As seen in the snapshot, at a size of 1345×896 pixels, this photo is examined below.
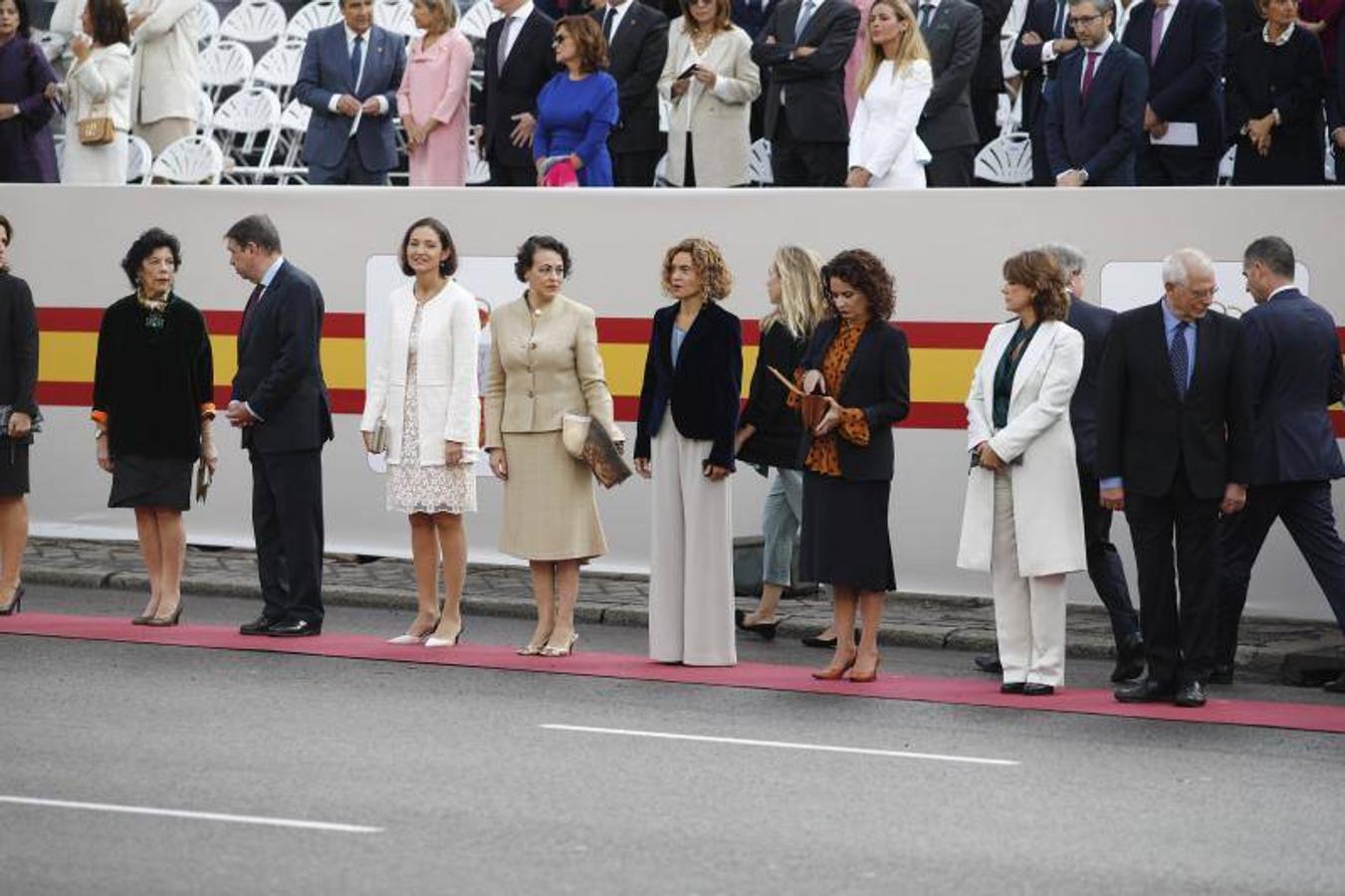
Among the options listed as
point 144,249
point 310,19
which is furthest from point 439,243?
Result: point 310,19

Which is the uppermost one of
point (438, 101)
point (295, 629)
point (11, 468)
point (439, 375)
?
point (438, 101)

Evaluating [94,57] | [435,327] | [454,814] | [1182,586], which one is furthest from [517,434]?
[94,57]

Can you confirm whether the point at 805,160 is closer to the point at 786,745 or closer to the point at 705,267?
the point at 705,267

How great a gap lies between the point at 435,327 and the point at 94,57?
6.41 meters

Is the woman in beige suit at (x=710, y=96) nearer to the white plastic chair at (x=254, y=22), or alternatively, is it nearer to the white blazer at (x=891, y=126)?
the white blazer at (x=891, y=126)

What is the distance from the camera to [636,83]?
57.5 ft

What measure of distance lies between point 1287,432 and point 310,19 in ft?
38.5

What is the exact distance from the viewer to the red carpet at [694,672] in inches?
471

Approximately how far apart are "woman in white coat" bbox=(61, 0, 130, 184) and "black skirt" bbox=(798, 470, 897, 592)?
7.98m

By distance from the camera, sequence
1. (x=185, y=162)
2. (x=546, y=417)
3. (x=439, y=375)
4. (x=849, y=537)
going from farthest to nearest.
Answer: (x=185, y=162)
(x=439, y=375)
(x=546, y=417)
(x=849, y=537)

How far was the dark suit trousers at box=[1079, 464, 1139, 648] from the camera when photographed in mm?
12945

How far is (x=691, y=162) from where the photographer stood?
17.2m

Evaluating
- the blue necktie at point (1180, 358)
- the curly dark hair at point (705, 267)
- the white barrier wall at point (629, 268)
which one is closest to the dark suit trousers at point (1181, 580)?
the blue necktie at point (1180, 358)

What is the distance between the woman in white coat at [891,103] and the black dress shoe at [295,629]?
4298mm
